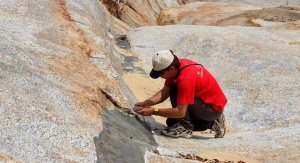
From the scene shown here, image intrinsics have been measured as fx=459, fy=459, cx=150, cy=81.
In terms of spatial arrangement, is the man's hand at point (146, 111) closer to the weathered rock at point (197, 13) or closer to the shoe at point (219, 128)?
the shoe at point (219, 128)

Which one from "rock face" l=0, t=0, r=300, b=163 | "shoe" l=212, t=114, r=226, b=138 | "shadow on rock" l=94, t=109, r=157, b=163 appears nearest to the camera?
"rock face" l=0, t=0, r=300, b=163

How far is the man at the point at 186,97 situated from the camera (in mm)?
8844

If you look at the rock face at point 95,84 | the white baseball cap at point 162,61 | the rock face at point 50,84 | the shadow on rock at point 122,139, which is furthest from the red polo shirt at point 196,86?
the rock face at point 50,84

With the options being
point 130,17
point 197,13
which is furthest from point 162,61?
point 197,13

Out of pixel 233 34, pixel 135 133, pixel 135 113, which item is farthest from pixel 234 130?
pixel 233 34

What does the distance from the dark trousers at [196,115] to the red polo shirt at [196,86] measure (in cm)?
11

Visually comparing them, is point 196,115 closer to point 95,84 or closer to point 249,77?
point 95,84

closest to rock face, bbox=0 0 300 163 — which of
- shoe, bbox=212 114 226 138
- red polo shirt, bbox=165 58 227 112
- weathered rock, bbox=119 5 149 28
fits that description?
shoe, bbox=212 114 226 138

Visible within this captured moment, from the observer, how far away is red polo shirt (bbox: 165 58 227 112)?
881 cm

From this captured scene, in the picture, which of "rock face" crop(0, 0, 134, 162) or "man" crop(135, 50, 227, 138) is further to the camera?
"man" crop(135, 50, 227, 138)

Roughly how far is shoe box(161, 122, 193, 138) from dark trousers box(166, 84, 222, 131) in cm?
13

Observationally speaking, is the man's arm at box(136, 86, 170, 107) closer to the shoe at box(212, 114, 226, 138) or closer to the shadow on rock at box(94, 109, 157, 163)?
the shadow on rock at box(94, 109, 157, 163)

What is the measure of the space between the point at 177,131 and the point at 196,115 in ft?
1.74

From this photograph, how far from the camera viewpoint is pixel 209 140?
391 inches
